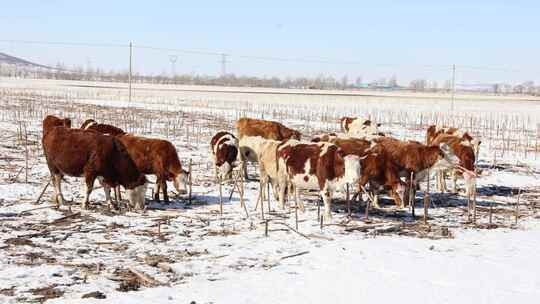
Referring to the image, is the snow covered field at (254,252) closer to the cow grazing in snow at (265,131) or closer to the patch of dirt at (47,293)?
the patch of dirt at (47,293)

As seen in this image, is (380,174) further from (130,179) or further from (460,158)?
(130,179)

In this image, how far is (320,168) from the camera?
1253 cm

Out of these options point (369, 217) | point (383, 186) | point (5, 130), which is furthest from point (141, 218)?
point (5, 130)

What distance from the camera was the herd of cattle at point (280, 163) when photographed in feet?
41.0

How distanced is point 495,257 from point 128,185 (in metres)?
7.15

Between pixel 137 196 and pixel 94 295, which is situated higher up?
pixel 137 196

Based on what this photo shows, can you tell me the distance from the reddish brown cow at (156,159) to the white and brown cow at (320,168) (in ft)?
7.79

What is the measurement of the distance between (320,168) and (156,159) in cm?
381

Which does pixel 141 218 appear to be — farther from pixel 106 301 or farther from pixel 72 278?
pixel 106 301

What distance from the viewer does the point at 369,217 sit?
12.5m

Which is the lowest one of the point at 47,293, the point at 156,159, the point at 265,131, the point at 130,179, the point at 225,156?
the point at 47,293

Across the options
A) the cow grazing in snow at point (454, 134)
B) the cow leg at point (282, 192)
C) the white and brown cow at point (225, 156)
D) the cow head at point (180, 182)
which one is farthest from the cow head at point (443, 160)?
the cow head at point (180, 182)

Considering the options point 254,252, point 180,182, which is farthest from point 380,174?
point 254,252

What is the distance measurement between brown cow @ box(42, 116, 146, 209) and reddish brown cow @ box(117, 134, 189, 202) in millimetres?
926
